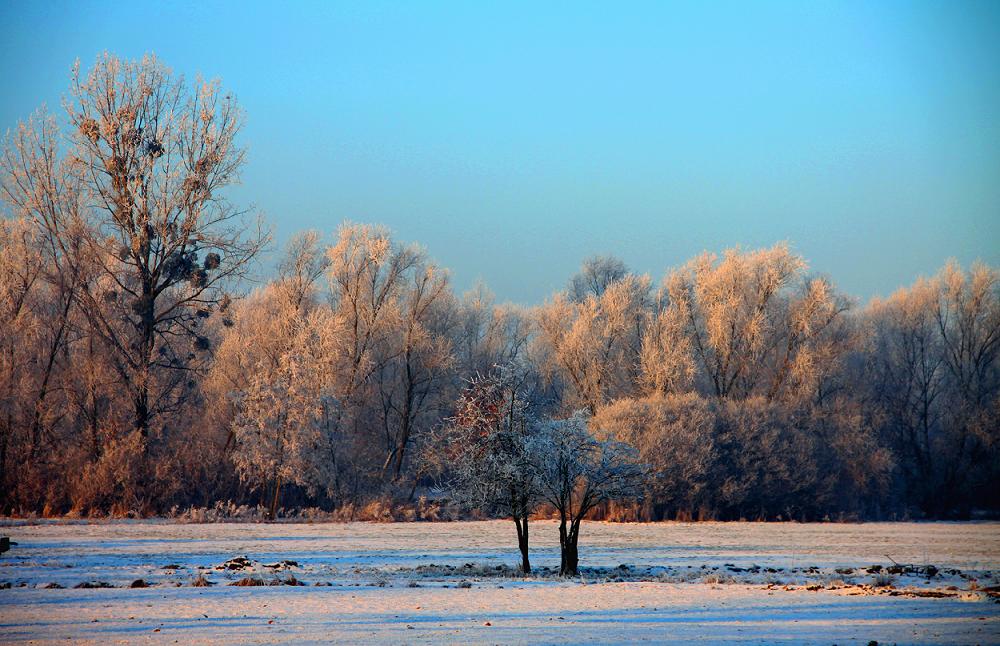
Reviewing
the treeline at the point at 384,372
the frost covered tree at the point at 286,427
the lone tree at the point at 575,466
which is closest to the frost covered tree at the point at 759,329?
the treeline at the point at 384,372

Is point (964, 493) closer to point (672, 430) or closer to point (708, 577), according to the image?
point (672, 430)

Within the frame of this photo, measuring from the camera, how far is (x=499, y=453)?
20.9 meters

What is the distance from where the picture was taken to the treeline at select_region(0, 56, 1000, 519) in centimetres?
3600

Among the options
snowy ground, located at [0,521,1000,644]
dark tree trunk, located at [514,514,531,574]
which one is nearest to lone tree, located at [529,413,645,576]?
dark tree trunk, located at [514,514,531,574]

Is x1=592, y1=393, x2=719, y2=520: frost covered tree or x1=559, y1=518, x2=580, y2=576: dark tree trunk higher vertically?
x1=592, y1=393, x2=719, y2=520: frost covered tree

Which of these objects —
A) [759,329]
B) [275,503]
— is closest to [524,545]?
[275,503]

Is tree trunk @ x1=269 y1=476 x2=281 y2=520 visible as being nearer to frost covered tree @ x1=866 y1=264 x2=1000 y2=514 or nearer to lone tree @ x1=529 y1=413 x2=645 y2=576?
lone tree @ x1=529 y1=413 x2=645 y2=576

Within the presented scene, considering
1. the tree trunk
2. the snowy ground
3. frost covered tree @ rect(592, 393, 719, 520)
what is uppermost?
frost covered tree @ rect(592, 393, 719, 520)

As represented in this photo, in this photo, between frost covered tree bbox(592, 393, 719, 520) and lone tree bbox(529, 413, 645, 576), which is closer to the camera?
lone tree bbox(529, 413, 645, 576)

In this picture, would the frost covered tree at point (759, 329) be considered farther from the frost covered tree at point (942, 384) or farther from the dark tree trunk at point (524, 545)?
the dark tree trunk at point (524, 545)

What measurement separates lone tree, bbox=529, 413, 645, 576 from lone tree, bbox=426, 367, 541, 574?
0.30 metres

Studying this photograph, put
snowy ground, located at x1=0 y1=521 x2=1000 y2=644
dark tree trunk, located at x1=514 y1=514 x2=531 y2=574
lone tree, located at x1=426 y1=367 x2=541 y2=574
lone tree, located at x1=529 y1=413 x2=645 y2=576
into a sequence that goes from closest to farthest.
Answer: snowy ground, located at x1=0 y1=521 x2=1000 y2=644 < dark tree trunk, located at x1=514 y1=514 x2=531 y2=574 < lone tree, located at x1=529 y1=413 x2=645 y2=576 < lone tree, located at x1=426 y1=367 x2=541 y2=574

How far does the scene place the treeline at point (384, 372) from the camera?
1417 inches

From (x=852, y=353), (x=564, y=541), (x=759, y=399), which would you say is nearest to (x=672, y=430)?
(x=759, y=399)
